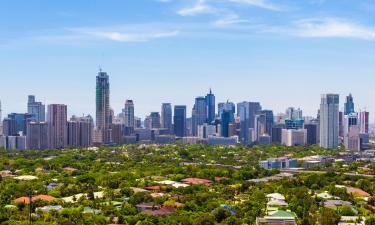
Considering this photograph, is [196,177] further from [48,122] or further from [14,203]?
[48,122]

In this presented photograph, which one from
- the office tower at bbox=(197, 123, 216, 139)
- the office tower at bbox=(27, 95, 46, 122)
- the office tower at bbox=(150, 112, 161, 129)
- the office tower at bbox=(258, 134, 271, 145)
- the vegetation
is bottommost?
the vegetation

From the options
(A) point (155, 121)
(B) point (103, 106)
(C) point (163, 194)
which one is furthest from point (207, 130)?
(C) point (163, 194)

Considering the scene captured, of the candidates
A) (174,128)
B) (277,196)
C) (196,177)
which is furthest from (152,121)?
(277,196)

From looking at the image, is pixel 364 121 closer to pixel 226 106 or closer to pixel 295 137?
pixel 226 106

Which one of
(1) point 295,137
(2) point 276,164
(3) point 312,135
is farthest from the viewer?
(3) point 312,135

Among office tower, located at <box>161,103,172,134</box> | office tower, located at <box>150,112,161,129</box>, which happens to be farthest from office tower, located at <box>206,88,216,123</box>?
office tower, located at <box>150,112,161,129</box>

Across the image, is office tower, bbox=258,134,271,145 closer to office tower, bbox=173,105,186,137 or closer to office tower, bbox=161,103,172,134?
office tower, bbox=173,105,186,137
